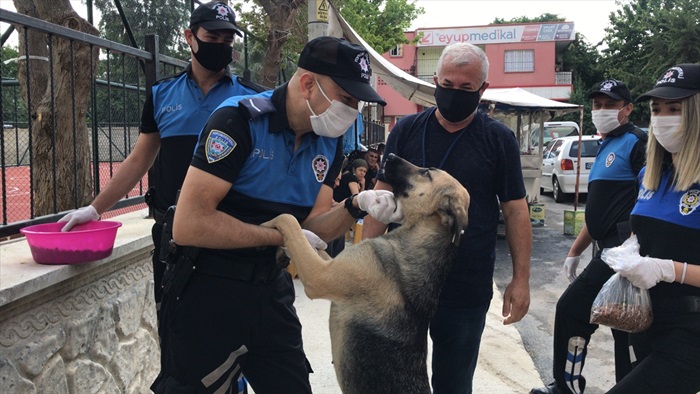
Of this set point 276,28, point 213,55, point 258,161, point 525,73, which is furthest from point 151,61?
point 525,73

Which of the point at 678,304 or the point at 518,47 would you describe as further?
the point at 518,47

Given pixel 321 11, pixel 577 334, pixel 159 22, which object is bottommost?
pixel 577 334

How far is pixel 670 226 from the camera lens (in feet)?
8.42

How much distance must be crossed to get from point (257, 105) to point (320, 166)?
404 mm

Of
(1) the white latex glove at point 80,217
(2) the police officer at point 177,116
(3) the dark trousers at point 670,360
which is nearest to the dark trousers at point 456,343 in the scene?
(3) the dark trousers at point 670,360

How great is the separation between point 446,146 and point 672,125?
3.87 ft

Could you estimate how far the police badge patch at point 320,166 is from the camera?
2334 mm

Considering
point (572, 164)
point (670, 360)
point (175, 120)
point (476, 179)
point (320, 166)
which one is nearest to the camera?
point (320, 166)

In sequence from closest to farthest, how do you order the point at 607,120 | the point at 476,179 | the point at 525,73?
the point at 476,179 → the point at 607,120 → the point at 525,73

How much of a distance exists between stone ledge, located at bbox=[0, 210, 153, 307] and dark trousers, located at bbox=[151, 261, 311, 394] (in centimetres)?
56

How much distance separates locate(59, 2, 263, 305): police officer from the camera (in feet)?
9.35

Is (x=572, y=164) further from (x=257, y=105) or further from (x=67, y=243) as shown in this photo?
(x=67, y=243)

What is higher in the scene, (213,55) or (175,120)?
(213,55)

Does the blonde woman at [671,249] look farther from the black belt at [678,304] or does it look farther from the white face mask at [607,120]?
the white face mask at [607,120]
